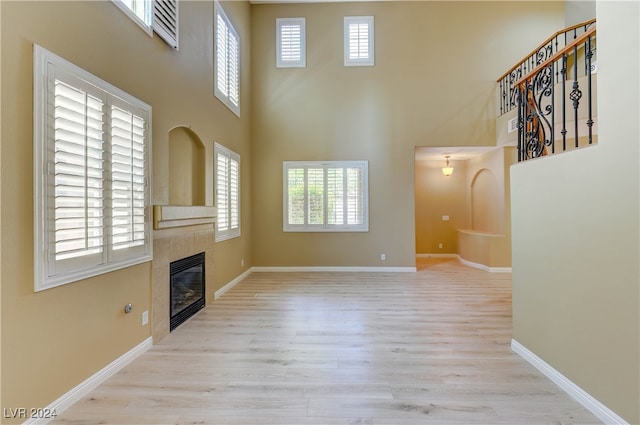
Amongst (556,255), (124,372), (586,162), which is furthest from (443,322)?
(124,372)

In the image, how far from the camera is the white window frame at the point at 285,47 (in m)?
6.35

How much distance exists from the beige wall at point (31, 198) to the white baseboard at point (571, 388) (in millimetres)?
3578

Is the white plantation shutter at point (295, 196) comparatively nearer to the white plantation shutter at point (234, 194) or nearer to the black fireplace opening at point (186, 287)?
the white plantation shutter at point (234, 194)

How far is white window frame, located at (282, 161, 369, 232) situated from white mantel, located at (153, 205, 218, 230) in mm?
2394

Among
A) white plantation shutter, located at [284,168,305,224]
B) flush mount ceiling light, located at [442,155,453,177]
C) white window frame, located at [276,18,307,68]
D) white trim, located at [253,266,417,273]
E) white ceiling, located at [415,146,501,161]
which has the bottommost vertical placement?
white trim, located at [253,266,417,273]

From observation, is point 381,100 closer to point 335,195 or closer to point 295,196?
point 335,195

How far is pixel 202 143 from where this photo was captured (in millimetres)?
4113

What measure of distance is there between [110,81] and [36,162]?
1.00 metres

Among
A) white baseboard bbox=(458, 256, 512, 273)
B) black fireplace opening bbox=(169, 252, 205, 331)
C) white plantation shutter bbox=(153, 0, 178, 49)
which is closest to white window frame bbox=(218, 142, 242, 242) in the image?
black fireplace opening bbox=(169, 252, 205, 331)

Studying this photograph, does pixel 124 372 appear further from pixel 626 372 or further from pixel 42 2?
pixel 626 372

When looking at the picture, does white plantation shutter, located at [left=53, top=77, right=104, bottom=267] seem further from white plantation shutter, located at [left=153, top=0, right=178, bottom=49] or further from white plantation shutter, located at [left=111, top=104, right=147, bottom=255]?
white plantation shutter, located at [left=153, top=0, right=178, bottom=49]

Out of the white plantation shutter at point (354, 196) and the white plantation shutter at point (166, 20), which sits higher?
the white plantation shutter at point (166, 20)

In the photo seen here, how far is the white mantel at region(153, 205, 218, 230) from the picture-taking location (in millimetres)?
2947

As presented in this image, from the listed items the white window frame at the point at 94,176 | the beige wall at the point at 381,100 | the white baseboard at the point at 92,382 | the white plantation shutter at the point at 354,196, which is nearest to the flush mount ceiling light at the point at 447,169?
the beige wall at the point at 381,100
